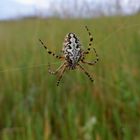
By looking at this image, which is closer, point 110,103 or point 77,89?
point 110,103

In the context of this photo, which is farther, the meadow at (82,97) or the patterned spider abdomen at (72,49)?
the meadow at (82,97)

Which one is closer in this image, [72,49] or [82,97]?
[72,49]

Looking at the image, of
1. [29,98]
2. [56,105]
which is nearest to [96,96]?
[56,105]

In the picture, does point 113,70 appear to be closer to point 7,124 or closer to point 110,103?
point 110,103

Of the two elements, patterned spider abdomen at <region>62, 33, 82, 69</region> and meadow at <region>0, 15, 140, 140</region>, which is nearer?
patterned spider abdomen at <region>62, 33, 82, 69</region>
